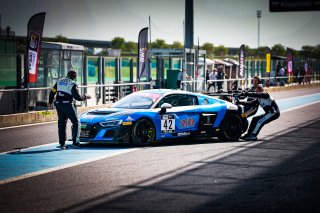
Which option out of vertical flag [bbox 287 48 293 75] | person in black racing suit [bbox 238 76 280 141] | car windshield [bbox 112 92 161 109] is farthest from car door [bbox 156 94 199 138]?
vertical flag [bbox 287 48 293 75]

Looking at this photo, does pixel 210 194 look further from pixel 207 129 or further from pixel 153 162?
pixel 207 129

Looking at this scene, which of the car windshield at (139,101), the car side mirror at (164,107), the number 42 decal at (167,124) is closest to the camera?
the car side mirror at (164,107)

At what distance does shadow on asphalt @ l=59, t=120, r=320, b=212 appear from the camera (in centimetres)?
770

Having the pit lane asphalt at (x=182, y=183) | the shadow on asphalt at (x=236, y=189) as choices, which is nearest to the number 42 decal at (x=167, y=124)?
the pit lane asphalt at (x=182, y=183)

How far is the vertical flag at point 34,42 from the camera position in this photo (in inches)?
852

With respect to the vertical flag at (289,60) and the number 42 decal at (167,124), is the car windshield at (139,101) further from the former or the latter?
the vertical flag at (289,60)

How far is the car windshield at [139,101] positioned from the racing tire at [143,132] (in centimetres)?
49

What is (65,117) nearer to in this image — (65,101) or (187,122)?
(65,101)

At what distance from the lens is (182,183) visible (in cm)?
934

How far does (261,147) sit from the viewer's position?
14094 millimetres

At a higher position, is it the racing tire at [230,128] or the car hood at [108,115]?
the car hood at [108,115]

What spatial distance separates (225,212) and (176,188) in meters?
1.64

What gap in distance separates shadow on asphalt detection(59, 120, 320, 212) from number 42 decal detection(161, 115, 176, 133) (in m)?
2.16

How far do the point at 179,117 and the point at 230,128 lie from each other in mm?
1548
